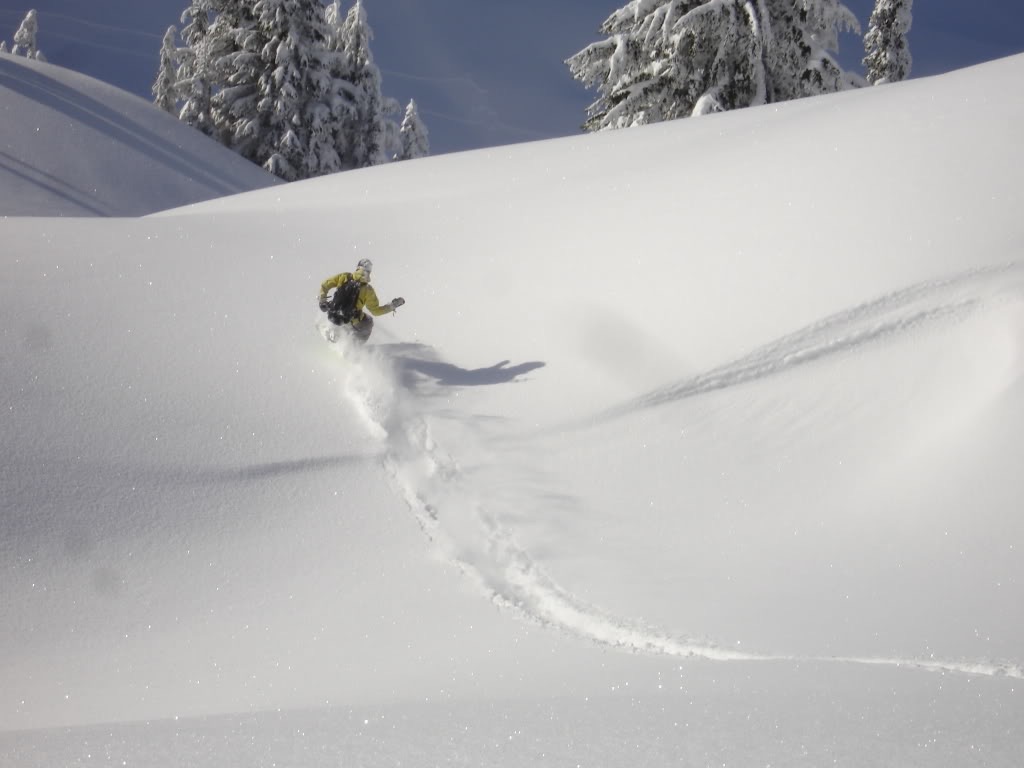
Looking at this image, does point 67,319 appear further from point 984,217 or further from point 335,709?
point 984,217

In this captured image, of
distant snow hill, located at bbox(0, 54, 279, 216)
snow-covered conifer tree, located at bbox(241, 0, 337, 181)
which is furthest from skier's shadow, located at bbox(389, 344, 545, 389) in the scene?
snow-covered conifer tree, located at bbox(241, 0, 337, 181)

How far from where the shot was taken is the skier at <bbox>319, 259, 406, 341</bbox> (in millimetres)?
8320

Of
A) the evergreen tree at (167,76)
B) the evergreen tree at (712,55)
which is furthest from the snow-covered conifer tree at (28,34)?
the evergreen tree at (712,55)

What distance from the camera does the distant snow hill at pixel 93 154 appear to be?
18328 millimetres

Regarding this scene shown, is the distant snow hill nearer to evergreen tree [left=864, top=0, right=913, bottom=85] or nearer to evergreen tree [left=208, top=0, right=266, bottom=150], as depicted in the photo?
evergreen tree [left=208, top=0, right=266, bottom=150]

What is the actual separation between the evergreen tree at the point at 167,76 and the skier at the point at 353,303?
32.2 m

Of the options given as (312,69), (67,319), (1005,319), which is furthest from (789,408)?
(312,69)

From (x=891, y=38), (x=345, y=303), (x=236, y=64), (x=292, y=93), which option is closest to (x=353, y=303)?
(x=345, y=303)

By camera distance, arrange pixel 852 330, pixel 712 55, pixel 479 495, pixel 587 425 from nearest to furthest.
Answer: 1. pixel 479 495
2. pixel 852 330
3. pixel 587 425
4. pixel 712 55

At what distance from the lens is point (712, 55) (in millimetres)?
17625

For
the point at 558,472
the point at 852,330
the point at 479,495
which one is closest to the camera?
the point at 479,495

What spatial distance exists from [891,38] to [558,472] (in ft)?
103

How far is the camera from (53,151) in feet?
63.3

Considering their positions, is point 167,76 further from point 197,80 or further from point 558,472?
point 558,472
